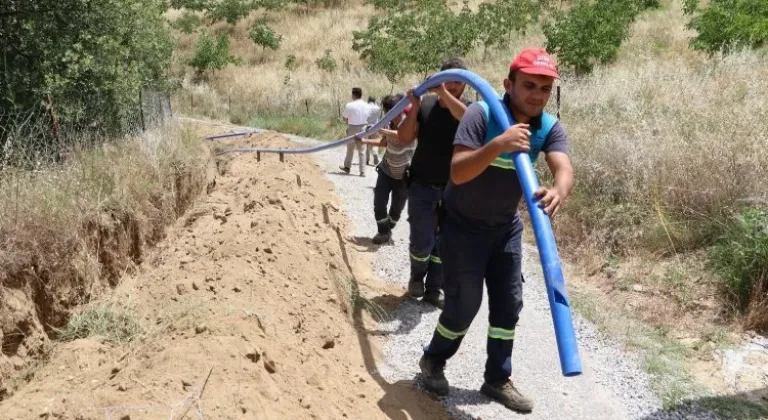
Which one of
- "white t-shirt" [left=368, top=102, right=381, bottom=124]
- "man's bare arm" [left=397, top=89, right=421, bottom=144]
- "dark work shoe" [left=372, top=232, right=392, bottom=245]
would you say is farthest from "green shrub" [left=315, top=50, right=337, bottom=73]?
"man's bare arm" [left=397, top=89, right=421, bottom=144]

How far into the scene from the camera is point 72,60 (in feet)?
28.3

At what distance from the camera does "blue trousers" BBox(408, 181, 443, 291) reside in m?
5.18

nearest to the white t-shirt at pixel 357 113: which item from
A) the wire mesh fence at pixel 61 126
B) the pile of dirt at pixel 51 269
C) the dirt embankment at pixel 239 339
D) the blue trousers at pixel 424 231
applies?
the wire mesh fence at pixel 61 126

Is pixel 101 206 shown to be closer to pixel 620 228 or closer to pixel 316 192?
pixel 316 192

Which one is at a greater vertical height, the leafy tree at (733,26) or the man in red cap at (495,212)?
the leafy tree at (733,26)

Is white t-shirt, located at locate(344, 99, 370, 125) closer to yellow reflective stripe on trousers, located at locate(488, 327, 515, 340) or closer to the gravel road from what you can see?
the gravel road

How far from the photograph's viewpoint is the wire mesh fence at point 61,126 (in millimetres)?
7066

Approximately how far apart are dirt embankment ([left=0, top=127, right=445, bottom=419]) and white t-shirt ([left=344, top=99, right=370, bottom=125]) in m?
4.59

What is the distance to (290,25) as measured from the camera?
39500 millimetres

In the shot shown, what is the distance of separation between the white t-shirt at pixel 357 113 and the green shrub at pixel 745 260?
22.1ft

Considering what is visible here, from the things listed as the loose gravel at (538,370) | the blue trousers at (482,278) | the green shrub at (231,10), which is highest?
the green shrub at (231,10)

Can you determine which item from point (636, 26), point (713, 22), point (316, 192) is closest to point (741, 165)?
point (316, 192)

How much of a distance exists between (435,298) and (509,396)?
5.29 feet

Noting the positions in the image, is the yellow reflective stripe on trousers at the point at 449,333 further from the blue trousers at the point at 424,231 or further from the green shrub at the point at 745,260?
the green shrub at the point at 745,260
